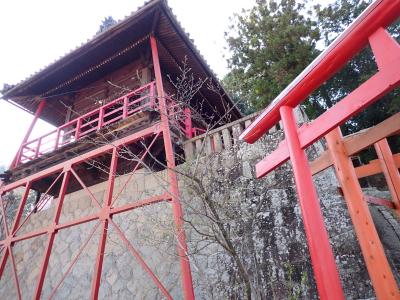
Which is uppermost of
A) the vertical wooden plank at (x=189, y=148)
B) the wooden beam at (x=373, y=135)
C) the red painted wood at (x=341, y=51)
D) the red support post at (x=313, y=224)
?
the vertical wooden plank at (x=189, y=148)

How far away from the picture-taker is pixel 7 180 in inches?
317

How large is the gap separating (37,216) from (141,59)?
6.15 meters

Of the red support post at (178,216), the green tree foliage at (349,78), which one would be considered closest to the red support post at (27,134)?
the red support post at (178,216)

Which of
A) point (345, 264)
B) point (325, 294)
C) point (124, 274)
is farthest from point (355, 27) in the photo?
point (124, 274)

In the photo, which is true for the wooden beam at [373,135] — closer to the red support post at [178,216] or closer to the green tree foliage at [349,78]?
the red support post at [178,216]

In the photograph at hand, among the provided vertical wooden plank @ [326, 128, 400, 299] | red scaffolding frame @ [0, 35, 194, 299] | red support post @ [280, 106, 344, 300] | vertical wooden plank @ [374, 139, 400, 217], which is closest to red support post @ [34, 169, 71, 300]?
red scaffolding frame @ [0, 35, 194, 299]

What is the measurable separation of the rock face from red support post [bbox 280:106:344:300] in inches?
47.9

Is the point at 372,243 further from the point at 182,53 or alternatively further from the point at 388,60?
the point at 182,53

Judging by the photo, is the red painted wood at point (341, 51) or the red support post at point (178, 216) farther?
the red support post at point (178, 216)

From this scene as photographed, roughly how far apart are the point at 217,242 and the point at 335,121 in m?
1.89

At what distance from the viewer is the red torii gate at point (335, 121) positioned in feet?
5.55

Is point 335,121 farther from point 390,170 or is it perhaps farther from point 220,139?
point 220,139

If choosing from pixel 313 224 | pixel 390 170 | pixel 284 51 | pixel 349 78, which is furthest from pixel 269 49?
pixel 313 224

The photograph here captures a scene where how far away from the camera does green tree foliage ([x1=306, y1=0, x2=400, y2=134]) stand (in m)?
10.6
